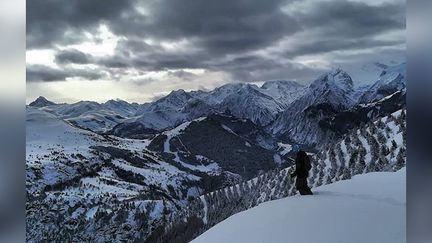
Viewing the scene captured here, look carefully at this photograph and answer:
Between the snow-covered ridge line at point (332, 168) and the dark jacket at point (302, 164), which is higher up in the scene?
the dark jacket at point (302, 164)

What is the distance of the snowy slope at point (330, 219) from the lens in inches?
378

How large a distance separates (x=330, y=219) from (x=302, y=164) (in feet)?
5.76

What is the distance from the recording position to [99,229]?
138 m

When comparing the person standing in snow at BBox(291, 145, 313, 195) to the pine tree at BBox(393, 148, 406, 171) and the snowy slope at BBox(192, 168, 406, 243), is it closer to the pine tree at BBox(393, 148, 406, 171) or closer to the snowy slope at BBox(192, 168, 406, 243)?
the snowy slope at BBox(192, 168, 406, 243)

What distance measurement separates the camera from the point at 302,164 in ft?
39.1

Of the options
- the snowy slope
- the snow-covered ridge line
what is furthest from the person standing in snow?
the snow-covered ridge line

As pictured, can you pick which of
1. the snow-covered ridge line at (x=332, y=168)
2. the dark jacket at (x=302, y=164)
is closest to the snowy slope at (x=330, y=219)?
the dark jacket at (x=302, y=164)

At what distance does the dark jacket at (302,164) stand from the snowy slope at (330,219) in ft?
2.10

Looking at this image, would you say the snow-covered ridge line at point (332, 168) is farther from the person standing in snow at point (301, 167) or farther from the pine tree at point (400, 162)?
the person standing in snow at point (301, 167)

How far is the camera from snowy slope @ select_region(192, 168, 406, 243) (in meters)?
9.59

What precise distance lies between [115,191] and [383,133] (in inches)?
5773

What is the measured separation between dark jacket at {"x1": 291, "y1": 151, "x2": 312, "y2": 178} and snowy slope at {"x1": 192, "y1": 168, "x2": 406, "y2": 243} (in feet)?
2.10
